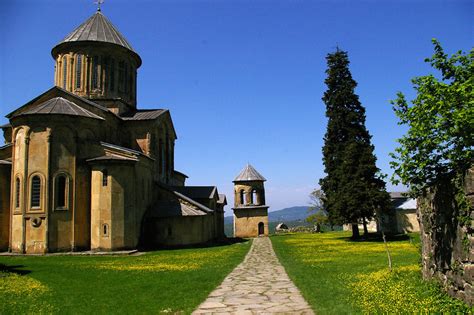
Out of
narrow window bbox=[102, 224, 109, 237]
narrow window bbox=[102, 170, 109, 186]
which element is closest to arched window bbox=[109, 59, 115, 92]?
narrow window bbox=[102, 170, 109, 186]

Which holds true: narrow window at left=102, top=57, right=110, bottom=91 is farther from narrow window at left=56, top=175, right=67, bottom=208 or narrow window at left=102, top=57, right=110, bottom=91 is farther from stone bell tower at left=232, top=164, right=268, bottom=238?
stone bell tower at left=232, top=164, right=268, bottom=238

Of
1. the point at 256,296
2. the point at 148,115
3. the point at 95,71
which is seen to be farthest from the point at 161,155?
the point at 256,296

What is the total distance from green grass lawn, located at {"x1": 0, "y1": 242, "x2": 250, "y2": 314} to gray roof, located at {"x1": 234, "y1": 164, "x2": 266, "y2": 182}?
30.0m

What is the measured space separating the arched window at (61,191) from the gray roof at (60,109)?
387 cm

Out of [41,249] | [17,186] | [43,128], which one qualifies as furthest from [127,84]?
[41,249]

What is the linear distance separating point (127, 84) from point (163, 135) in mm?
5057

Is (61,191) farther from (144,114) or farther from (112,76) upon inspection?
(112,76)

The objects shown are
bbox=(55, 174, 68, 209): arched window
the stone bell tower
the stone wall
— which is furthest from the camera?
the stone bell tower

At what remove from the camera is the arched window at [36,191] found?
23375 millimetres

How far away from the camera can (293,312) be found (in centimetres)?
752

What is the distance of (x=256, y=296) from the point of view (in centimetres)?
920

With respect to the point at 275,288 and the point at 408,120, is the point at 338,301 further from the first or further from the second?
the point at 408,120

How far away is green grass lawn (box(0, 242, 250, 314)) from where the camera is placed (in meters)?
8.54

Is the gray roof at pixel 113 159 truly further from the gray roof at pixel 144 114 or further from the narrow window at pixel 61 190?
the gray roof at pixel 144 114
